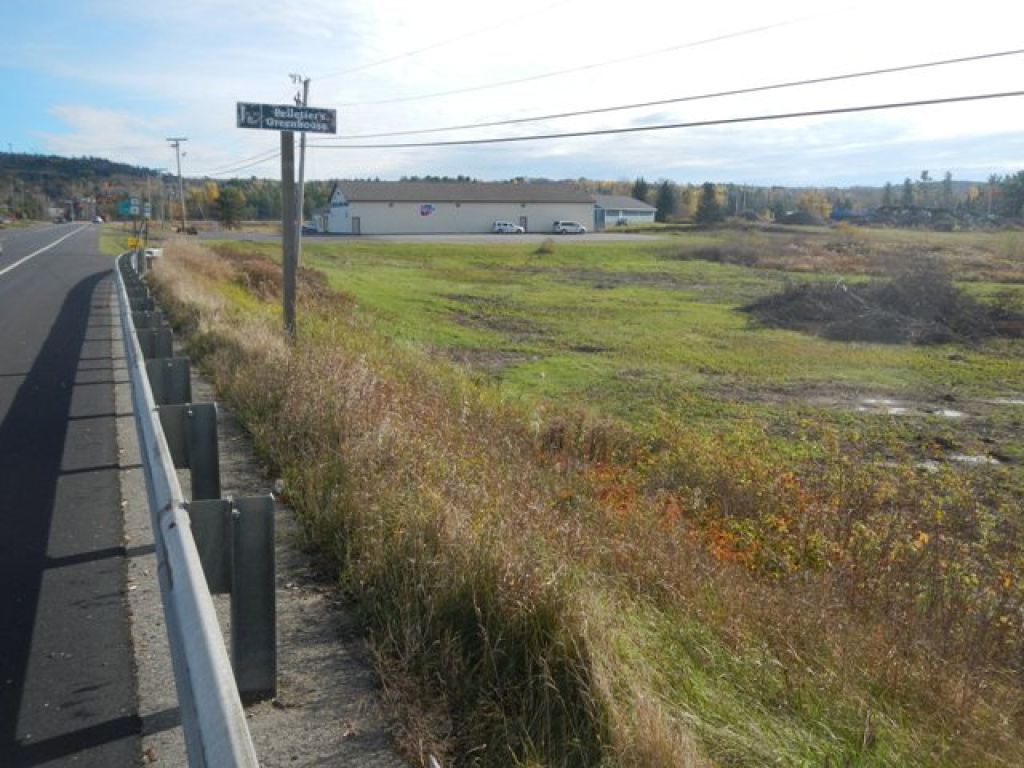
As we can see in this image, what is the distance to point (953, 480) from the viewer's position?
34.0 feet

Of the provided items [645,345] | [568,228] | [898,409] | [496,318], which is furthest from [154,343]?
[568,228]

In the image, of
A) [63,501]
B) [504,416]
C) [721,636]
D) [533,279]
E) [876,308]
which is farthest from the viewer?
[533,279]

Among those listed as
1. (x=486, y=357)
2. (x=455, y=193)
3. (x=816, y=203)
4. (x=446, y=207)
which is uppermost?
(x=816, y=203)

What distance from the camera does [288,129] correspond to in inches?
A: 518

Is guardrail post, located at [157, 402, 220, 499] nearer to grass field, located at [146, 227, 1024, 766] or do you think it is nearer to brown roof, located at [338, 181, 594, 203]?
grass field, located at [146, 227, 1024, 766]

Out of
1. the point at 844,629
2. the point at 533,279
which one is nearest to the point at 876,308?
the point at 533,279

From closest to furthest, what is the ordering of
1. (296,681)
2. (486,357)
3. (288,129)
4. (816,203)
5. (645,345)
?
(296,681) < (288,129) < (486,357) < (645,345) < (816,203)

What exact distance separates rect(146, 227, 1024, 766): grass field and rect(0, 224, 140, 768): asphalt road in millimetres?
1132

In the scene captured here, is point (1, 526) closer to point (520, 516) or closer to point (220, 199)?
point (520, 516)

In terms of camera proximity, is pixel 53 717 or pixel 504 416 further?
A: pixel 504 416

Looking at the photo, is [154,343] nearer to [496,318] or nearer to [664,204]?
[496,318]

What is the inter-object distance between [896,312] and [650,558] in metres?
30.7

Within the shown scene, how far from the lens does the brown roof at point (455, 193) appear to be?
328ft

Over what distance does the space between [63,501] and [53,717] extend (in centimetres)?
324
